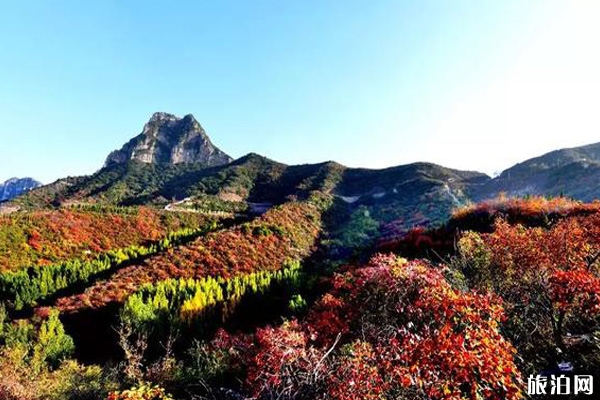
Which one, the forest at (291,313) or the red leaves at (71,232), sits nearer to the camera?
the forest at (291,313)

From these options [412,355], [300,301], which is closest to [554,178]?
[300,301]

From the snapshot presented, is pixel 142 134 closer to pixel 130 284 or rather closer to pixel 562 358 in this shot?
pixel 130 284

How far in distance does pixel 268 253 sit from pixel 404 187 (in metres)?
43.5

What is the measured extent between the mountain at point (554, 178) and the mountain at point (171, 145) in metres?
87.8

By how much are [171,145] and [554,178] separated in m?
115

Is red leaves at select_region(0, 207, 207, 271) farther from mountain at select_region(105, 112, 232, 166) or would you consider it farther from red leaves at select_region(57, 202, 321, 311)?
mountain at select_region(105, 112, 232, 166)

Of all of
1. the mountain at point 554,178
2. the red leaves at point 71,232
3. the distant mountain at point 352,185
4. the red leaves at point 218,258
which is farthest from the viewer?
the distant mountain at point 352,185

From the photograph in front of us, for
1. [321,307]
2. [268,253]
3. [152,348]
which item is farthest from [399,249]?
[152,348]

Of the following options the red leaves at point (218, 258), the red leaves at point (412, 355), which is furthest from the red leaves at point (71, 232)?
the red leaves at point (412, 355)

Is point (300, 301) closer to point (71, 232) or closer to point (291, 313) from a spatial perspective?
point (291, 313)

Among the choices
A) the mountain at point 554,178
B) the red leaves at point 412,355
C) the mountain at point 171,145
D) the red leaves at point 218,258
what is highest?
the mountain at point 171,145

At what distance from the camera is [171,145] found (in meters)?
132

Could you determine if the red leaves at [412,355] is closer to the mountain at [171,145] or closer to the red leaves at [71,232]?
the red leaves at [71,232]

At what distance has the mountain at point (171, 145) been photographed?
125938 mm
